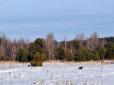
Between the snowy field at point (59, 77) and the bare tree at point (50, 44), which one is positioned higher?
the bare tree at point (50, 44)

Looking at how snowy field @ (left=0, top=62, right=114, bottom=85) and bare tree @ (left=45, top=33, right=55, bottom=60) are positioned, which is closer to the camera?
snowy field @ (left=0, top=62, right=114, bottom=85)

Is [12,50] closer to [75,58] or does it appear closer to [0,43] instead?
[0,43]

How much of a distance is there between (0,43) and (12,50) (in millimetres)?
6643

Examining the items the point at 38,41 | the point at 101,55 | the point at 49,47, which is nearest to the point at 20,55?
the point at 38,41

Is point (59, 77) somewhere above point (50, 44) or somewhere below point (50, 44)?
below

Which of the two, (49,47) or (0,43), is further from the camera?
(0,43)

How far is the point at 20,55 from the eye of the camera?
161 ft

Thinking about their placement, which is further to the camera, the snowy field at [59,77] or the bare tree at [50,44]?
the bare tree at [50,44]

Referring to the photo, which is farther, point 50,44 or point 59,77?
point 50,44

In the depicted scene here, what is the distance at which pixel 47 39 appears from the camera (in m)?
87.2

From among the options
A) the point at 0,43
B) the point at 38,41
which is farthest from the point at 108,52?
the point at 0,43

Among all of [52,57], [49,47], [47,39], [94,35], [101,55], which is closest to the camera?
[101,55]

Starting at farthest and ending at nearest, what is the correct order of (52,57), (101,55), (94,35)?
(94,35) < (52,57) < (101,55)

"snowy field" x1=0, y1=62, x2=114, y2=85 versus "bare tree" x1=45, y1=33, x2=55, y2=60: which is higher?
"bare tree" x1=45, y1=33, x2=55, y2=60
